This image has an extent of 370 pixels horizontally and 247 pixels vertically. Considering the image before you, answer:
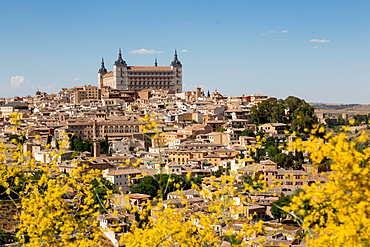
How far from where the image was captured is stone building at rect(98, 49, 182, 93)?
96.1 metres

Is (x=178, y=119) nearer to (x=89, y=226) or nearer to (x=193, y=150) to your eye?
(x=193, y=150)

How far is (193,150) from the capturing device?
41750 mm

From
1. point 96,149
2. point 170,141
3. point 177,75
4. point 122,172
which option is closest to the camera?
point 122,172

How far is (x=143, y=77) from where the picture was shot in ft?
318

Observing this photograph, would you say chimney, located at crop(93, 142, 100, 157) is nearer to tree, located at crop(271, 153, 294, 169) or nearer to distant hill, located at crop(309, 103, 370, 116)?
tree, located at crop(271, 153, 294, 169)

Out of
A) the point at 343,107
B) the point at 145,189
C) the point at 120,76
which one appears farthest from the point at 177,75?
the point at 343,107

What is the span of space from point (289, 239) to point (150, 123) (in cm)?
1634

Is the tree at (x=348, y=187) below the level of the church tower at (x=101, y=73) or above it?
below

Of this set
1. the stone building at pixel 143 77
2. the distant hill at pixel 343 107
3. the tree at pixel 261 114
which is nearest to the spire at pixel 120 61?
the stone building at pixel 143 77

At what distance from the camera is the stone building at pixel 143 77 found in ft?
315

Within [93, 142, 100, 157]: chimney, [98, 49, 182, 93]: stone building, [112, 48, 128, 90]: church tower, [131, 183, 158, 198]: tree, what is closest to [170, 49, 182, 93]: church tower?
[98, 49, 182, 93]: stone building

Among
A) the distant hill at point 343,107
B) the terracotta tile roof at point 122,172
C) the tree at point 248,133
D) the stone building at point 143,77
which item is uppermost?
the stone building at point 143,77

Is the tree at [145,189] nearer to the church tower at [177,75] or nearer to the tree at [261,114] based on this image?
the tree at [261,114]

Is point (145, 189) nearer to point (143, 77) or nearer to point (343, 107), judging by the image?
point (143, 77)
